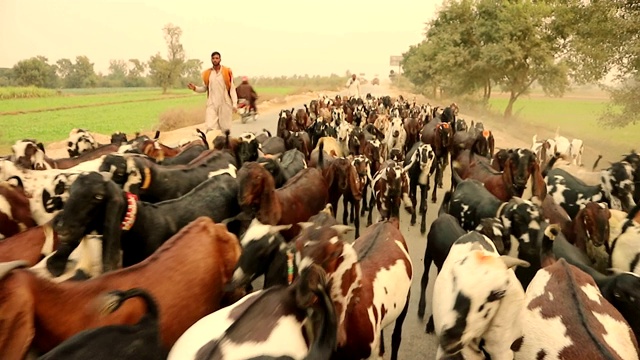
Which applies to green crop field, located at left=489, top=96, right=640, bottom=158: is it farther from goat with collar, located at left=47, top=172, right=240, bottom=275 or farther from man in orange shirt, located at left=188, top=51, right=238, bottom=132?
goat with collar, located at left=47, top=172, right=240, bottom=275

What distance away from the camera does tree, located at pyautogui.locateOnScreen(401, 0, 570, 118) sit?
74.5 feet

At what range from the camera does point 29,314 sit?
8.04ft

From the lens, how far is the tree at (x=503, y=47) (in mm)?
22703

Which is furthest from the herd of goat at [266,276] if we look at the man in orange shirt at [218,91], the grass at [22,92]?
the grass at [22,92]

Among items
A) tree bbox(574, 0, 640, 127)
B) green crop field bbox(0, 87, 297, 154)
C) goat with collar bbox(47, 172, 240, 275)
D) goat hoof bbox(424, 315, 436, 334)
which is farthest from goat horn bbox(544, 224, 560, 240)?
green crop field bbox(0, 87, 297, 154)

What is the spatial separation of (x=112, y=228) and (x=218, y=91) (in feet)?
21.9

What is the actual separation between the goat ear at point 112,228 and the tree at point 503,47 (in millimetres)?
20516

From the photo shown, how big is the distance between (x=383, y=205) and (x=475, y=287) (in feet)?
13.8

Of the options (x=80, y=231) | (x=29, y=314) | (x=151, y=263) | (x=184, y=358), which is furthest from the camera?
(x=80, y=231)

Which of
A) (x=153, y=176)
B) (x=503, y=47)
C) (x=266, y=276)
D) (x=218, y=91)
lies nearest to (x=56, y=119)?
(x=218, y=91)

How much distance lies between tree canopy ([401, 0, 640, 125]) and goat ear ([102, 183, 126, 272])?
15.5m

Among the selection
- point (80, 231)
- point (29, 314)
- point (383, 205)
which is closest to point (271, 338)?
point (29, 314)

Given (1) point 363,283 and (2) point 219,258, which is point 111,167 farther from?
(1) point 363,283

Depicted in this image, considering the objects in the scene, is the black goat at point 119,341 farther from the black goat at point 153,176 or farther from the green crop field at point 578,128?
the green crop field at point 578,128
